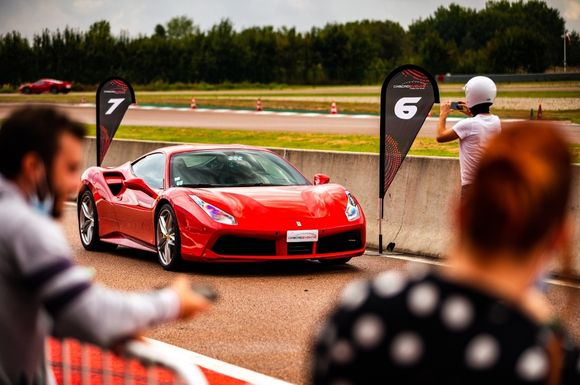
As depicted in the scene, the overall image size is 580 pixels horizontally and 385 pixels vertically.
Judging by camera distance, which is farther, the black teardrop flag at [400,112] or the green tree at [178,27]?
the green tree at [178,27]

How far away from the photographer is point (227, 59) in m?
96.6

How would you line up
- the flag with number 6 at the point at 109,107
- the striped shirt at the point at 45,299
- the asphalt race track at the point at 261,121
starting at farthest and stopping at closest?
the asphalt race track at the point at 261,121
the flag with number 6 at the point at 109,107
the striped shirt at the point at 45,299

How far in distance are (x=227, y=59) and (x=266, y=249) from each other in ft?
282

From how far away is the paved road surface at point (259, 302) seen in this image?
7.75m

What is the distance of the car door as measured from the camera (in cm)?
1249

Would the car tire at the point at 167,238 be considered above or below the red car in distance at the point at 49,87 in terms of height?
above

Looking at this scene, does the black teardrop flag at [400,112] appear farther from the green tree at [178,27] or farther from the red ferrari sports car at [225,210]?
the green tree at [178,27]

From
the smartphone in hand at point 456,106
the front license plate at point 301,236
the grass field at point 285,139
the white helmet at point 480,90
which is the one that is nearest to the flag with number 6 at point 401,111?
the front license plate at point 301,236

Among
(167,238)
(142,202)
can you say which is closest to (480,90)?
(167,238)

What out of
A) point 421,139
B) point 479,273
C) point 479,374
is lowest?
point 421,139

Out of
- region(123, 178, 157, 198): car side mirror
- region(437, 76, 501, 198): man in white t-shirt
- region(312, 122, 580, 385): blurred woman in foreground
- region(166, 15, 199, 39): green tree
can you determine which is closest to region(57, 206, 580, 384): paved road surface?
region(123, 178, 157, 198): car side mirror

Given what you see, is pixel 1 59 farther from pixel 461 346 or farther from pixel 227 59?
pixel 461 346

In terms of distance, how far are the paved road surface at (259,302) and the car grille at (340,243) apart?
0.84ft

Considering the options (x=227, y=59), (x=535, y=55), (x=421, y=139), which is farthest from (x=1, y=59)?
(x=421, y=139)
